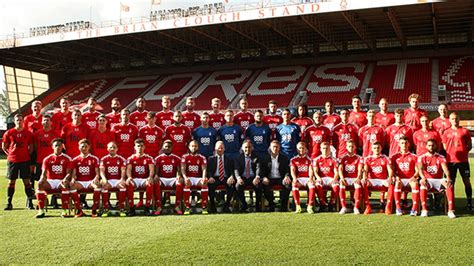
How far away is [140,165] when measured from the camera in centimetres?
746

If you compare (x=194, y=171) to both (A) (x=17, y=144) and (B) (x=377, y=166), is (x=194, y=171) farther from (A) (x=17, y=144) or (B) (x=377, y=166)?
(A) (x=17, y=144)

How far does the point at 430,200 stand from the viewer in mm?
7582

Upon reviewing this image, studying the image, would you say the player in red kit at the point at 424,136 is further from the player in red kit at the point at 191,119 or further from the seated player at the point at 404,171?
the player in red kit at the point at 191,119

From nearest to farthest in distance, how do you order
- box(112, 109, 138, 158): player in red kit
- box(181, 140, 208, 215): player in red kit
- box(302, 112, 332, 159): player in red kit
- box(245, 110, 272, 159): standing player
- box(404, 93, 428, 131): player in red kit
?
box(181, 140, 208, 215): player in red kit < box(404, 93, 428, 131): player in red kit < box(245, 110, 272, 159): standing player < box(302, 112, 332, 159): player in red kit < box(112, 109, 138, 158): player in red kit

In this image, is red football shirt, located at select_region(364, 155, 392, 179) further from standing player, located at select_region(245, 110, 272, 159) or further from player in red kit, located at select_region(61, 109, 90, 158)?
player in red kit, located at select_region(61, 109, 90, 158)

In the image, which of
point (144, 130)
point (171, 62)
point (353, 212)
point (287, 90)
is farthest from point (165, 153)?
point (171, 62)

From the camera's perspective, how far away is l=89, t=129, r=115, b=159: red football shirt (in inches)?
318

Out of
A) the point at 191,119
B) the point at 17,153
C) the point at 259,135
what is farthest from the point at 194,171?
the point at 17,153

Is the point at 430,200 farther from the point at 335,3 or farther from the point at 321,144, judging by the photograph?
the point at 335,3

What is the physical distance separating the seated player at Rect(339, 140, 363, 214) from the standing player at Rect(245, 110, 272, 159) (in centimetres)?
133

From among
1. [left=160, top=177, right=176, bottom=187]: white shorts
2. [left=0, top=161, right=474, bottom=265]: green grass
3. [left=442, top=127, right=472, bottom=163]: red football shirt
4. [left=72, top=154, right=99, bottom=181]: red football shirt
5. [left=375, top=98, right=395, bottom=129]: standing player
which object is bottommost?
[left=0, top=161, right=474, bottom=265]: green grass

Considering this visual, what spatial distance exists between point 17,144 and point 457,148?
734 cm

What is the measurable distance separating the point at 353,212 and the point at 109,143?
161 inches

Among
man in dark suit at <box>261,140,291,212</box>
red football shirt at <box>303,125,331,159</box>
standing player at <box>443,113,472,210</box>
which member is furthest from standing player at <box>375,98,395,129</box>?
man in dark suit at <box>261,140,291,212</box>
